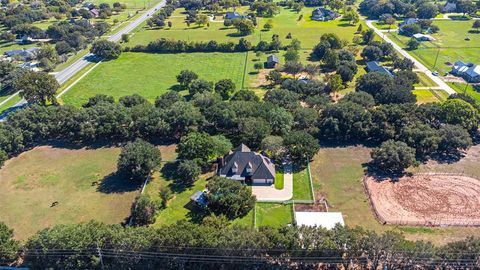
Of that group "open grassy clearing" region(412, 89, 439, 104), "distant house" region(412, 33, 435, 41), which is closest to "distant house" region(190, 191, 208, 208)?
"open grassy clearing" region(412, 89, 439, 104)

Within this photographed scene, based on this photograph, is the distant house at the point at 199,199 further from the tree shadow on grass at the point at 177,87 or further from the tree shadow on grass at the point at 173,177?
the tree shadow on grass at the point at 177,87

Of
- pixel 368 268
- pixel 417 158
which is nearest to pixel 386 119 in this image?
pixel 417 158

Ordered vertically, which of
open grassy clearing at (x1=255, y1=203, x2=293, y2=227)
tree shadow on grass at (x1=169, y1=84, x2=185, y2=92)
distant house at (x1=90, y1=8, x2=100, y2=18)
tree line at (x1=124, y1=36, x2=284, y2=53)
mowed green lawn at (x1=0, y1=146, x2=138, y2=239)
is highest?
distant house at (x1=90, y1=8, x2=100, y2=18)

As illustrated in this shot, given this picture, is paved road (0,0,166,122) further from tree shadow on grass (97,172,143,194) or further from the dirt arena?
the dirt arena

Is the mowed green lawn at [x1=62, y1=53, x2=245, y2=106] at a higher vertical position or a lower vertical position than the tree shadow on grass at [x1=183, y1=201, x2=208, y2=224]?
higher

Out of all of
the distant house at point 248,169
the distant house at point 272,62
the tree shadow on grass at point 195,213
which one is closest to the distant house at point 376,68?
the distant house at point 272,62

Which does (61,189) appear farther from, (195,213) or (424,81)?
(424,81)

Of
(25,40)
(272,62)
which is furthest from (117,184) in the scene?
(25,40)
